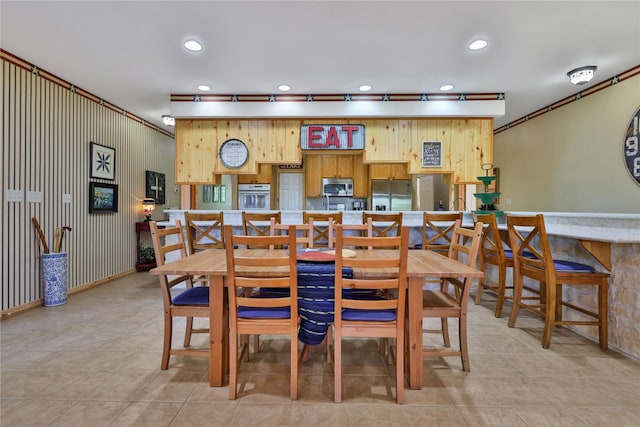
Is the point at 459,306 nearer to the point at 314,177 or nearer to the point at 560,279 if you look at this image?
the point at 560,279

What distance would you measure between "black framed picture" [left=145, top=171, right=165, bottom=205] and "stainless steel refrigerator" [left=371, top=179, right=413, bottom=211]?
4392mm

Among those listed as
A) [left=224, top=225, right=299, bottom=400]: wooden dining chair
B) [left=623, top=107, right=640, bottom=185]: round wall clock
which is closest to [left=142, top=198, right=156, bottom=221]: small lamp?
[left=224, top=225, right=299, bottom=400]: wooden dining chair

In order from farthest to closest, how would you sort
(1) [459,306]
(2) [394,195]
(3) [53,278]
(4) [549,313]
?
1. (2) [394,195]
2. (3) [53,278]
3. (4) [549,313]
4. (1) [459,306]

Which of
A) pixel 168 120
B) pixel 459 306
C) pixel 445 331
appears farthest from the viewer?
pixel 168 120

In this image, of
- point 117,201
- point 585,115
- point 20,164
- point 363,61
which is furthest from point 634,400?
point 117,201

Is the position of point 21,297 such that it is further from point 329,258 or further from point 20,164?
point 329,258

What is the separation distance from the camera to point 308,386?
1801 millimetres

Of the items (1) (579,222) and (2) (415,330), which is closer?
(2) (415,330)

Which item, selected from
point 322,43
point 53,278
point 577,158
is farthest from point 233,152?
point 577,158

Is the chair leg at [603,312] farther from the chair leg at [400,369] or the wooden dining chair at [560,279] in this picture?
the chair leg at [400,369]

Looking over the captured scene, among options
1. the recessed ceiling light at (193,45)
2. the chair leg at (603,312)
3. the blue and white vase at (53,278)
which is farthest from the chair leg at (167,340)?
the chair leg at (603,312)

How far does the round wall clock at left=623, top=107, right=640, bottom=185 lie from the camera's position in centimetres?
332

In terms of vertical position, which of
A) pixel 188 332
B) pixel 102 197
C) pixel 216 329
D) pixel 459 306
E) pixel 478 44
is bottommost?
pixel 188 332

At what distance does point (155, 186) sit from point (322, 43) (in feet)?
14.1
